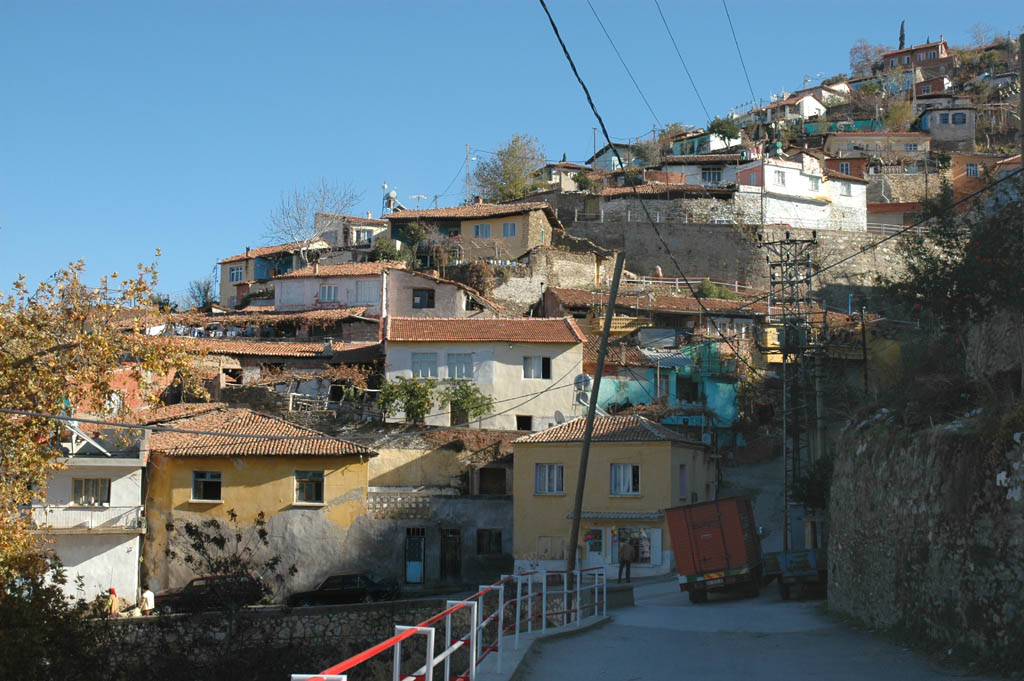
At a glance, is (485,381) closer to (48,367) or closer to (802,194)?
(48,367)

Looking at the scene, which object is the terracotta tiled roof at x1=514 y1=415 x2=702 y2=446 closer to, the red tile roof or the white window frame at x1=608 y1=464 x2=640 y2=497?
the white window frame at x1=608 y1=464 x2=640 y2=497

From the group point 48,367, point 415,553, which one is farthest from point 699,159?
point 48,367

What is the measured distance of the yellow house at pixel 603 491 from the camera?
3550cm

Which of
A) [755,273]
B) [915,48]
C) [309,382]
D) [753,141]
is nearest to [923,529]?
[309,382]

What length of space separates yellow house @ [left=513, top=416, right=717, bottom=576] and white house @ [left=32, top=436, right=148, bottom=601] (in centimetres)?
1271

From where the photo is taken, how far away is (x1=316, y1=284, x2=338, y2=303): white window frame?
55.3m

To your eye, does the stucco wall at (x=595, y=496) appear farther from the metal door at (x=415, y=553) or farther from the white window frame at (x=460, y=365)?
the white window frame at (x=460, y=365)

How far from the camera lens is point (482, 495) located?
38.7 m

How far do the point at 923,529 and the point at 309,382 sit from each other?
33.5 metres

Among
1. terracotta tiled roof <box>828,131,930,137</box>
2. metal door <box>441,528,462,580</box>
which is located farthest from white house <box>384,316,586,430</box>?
terracotta tiled roof <box>828,131,930,137</box>

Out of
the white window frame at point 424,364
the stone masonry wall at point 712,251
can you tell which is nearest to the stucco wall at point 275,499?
the white window frame at point 424,364

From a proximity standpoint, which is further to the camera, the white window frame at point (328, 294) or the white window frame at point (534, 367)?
the white window frame at point (328, 294)

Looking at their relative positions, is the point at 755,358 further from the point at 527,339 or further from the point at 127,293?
the point at 127,293

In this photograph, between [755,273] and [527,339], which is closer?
[527,339]
